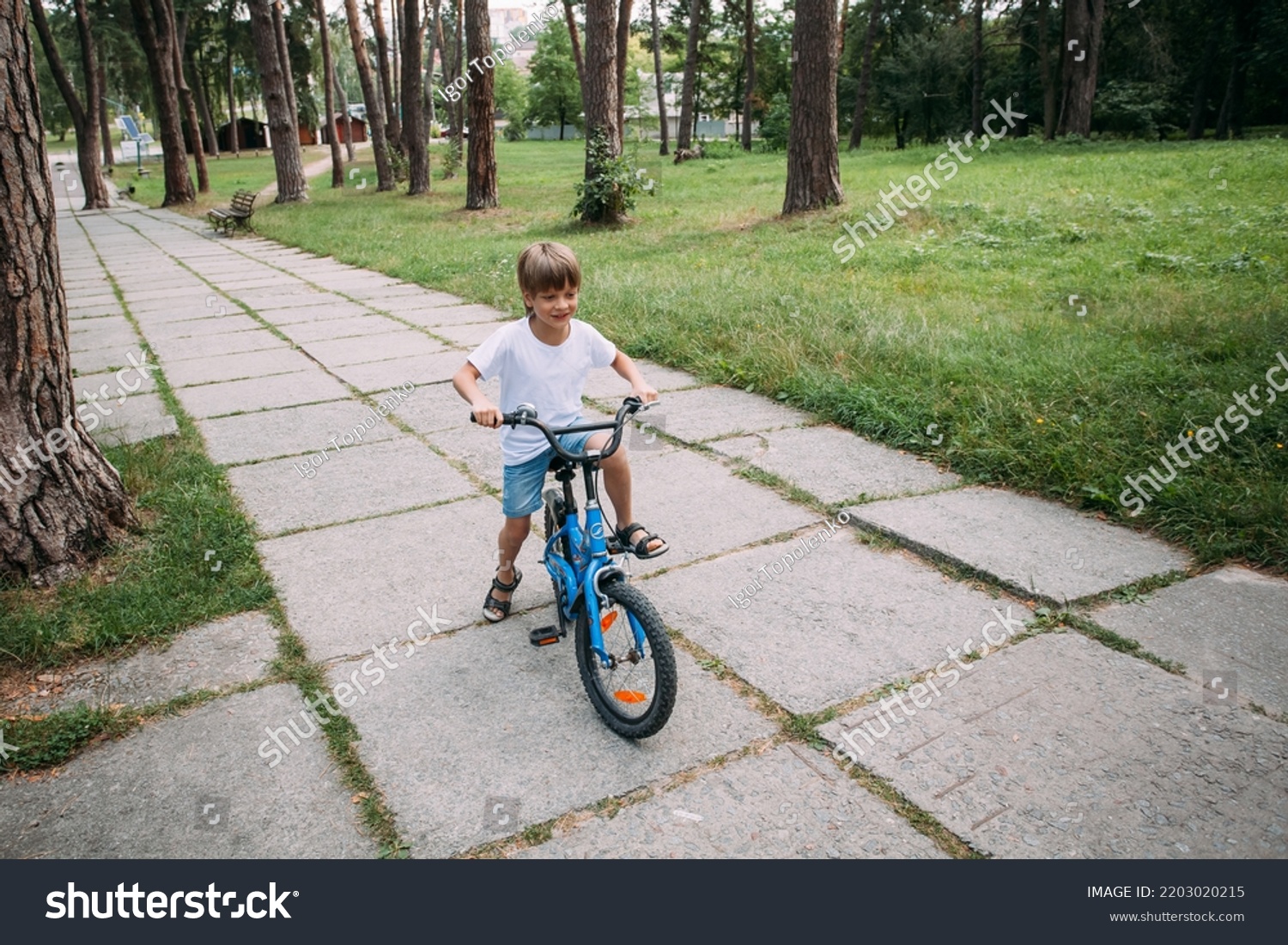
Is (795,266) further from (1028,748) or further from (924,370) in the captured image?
(1028,748)

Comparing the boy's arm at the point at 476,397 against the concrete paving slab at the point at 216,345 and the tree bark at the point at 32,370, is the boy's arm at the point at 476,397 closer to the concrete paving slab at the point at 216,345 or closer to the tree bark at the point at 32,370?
the tree bark at the point at 32,370

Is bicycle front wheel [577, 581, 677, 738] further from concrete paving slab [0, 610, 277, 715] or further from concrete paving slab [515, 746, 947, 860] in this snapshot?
concrete paving slab [0, 610, 277, 715]

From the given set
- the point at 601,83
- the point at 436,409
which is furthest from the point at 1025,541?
the point at 601,83

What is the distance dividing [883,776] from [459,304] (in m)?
7.72

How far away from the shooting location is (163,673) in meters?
3.13

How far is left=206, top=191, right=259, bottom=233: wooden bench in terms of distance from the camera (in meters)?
17.5

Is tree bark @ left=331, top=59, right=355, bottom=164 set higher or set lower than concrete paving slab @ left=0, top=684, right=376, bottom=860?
higher

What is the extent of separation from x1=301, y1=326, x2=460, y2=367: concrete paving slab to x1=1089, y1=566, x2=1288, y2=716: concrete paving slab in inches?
219

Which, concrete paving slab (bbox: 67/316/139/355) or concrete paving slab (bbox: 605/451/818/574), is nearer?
concrete paving slab (bbox: 605/451/818/574)

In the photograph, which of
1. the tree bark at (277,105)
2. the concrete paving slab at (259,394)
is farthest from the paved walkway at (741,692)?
the tree bark at (277,105)

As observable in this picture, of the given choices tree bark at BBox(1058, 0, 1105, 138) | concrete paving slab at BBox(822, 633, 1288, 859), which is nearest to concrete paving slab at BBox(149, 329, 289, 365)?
concrete paving slab at BBox(822, 633, 1288, 859)

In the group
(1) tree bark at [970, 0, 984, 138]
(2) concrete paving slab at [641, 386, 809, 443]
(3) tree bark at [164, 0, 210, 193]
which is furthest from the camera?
(1) tree bark at [970, 0, 984, 138]

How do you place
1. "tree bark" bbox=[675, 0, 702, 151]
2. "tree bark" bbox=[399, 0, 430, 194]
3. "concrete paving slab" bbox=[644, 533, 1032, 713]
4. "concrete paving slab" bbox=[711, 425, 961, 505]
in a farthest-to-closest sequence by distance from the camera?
"tree bark" bbox=[675, 0, 702, 151]
"tree bark" bbox=[399, 0, 430, 194]
"concrete paving slab" bbox=[711, 425, 961, 505]
"concrete paving slab" bbox=[644, 533, 1032, 713]

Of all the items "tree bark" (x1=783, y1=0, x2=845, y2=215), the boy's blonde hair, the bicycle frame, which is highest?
"tree bark" (x1=783, y1=0, x2=845, y2=215)
